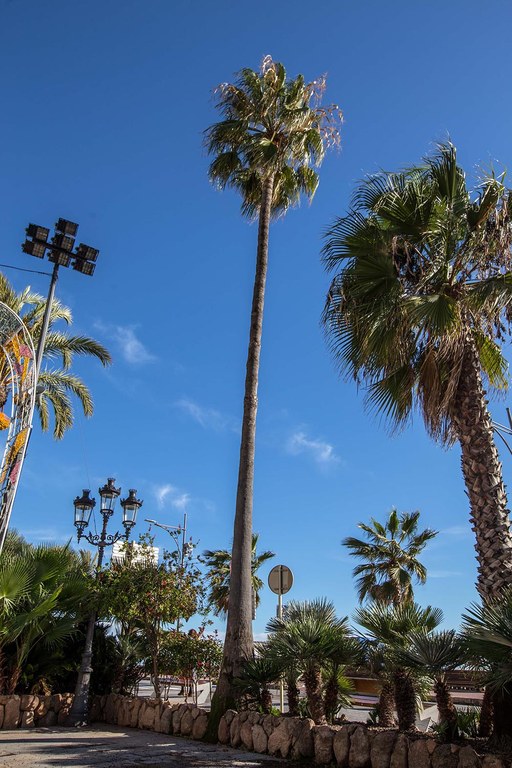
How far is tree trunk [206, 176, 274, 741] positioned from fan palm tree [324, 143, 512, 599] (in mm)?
2555

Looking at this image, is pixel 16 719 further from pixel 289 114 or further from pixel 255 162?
pixel 289 114

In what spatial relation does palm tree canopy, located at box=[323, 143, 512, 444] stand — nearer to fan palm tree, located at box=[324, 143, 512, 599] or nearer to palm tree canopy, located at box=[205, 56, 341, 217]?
fan palm tree, located at box=[324, 143, 512, 599]

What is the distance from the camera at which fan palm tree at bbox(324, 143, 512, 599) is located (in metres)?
9.10

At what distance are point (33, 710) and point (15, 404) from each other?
680 centimetres

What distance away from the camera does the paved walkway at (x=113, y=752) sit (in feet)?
24.8

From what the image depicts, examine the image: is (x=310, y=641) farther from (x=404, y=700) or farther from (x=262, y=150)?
(x=262, y=150)

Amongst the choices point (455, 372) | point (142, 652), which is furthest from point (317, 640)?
point (142, 652)

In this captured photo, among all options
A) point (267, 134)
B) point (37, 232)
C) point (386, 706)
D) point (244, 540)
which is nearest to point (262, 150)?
point (267, 134)

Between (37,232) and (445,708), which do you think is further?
(37,232)

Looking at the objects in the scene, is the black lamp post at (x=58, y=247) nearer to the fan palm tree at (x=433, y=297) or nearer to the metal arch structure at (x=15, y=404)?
the metal arch structure at (x=15, y=404)

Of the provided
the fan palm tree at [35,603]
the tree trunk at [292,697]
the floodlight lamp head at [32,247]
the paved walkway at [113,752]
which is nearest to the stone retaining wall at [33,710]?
the fan palm tree at [35,603]

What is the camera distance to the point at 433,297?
9.30 m

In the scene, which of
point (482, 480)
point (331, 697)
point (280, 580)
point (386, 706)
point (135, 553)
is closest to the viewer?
point (482, 480)

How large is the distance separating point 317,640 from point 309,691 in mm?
822
